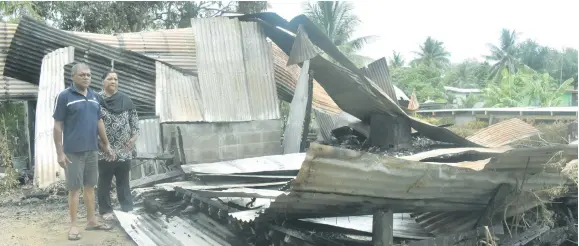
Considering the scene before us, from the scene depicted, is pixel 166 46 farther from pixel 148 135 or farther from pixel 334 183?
pixel 334 183

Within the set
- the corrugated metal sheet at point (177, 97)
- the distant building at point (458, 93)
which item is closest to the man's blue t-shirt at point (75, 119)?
the corrugated metal sheet at point (177, 97)

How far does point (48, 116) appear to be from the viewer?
579cm

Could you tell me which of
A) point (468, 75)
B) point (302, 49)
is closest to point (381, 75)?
point (302, 49)

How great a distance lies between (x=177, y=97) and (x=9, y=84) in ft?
13.1

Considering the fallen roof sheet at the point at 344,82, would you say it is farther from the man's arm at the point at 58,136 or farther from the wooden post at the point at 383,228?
the wooden post at the point at 383,228

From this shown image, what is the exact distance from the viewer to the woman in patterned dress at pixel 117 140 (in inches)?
165

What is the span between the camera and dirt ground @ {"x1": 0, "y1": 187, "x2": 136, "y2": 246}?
3.79 meters

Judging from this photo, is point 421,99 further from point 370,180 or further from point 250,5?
point 370,180

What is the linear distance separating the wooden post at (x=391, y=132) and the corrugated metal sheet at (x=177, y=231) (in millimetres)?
3254

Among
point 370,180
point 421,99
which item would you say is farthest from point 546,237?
point 421,99

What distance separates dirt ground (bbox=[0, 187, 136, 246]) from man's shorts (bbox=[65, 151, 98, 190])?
0.45 meters

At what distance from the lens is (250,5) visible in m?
15.9

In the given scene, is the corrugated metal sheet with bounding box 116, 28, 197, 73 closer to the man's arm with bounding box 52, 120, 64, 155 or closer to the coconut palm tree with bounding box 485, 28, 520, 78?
the man's arm with bounding box 52, 120, 64, 155

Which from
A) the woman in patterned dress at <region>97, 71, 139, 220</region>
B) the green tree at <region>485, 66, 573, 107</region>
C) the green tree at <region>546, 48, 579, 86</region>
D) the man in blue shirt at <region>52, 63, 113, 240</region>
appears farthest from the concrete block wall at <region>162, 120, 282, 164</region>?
the green tree at <region>546, 48, 579, 86</region>
